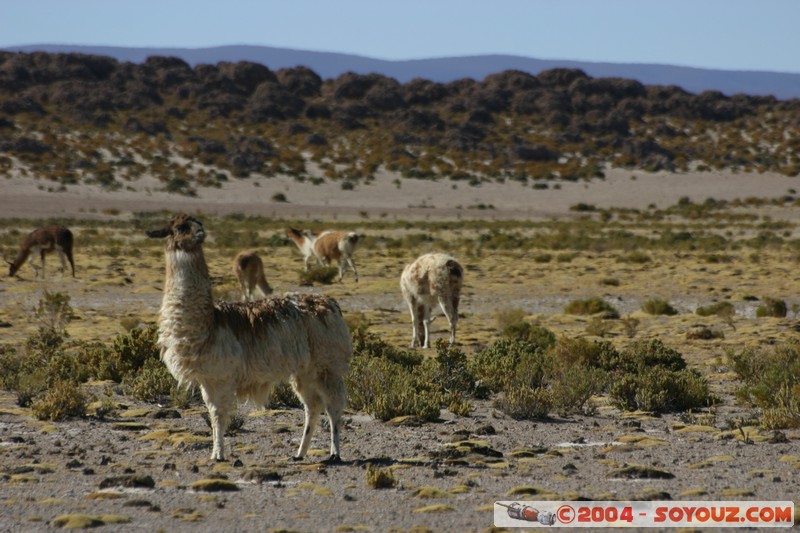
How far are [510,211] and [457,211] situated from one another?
3.21m

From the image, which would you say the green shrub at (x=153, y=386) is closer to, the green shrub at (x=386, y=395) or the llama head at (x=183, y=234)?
the green shrub at (x=386, y=395)

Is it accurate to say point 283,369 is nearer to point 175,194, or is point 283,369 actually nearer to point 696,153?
point 175,194

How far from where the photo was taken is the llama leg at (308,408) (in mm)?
7633

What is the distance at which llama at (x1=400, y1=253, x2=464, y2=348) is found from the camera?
14.4 meters

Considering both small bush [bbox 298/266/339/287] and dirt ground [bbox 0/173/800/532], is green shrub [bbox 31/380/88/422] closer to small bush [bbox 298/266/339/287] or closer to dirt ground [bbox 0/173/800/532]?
dirt ground [bbox 0/173/800/532]

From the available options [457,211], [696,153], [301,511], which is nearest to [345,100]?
[696,153]

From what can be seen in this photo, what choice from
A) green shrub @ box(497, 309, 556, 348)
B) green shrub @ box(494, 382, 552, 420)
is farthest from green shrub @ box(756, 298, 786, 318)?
green shrub @ box(494, 382, 552, 420)

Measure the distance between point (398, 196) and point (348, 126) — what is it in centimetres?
2076

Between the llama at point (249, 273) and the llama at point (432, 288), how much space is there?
3.46 meters

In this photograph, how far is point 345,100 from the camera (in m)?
89.2

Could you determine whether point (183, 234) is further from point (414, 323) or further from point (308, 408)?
point (414, 323)

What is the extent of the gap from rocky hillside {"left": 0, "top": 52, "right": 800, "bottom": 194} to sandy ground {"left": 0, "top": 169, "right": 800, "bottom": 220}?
1682mm

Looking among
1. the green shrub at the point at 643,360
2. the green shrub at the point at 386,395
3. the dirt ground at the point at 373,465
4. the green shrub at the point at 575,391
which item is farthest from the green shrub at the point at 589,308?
the green shrub at the point at 386,395

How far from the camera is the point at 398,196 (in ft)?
206
